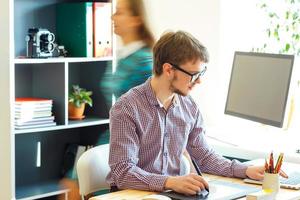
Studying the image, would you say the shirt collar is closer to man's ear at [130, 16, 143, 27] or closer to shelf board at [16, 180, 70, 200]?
man's ear at [130, 16, 143, 27]

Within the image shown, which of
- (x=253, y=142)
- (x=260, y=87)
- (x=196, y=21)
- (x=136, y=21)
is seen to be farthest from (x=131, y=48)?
(x=196, y=21)

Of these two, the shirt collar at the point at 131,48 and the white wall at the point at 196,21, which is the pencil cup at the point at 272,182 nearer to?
the shirt collar at the point at 131,48

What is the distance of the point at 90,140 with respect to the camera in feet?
12.9

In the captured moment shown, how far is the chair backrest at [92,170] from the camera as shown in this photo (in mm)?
2213

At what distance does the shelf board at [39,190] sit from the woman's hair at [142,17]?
1.36 metres

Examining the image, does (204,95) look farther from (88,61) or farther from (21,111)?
(21,111)

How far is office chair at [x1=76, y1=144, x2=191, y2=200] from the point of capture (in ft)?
7.26

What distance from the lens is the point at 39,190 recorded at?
3.55 metres

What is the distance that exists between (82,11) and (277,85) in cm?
136

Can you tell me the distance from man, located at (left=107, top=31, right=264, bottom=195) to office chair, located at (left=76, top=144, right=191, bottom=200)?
0.38 ft

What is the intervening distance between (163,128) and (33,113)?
4.39ft

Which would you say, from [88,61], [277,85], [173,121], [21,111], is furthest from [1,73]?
[277,85]

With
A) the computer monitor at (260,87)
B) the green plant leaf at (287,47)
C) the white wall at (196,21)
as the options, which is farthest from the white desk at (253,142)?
the green plant leaf at (287,47)

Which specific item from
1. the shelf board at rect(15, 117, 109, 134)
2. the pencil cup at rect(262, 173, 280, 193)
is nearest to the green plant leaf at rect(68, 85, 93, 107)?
the shelf board at rect(15, 117, 109, 134)
